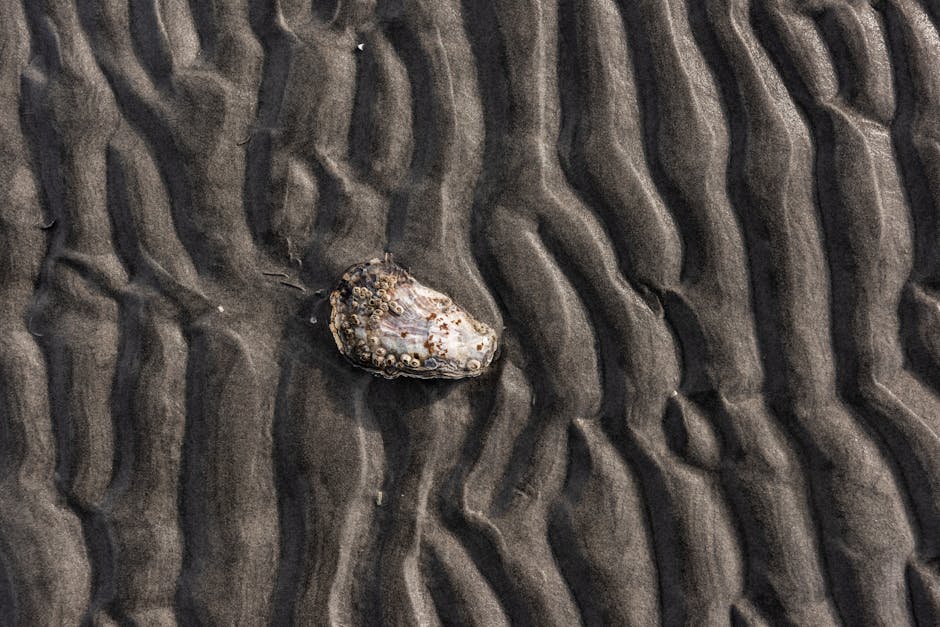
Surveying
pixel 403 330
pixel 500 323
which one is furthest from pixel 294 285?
pixel 500 323

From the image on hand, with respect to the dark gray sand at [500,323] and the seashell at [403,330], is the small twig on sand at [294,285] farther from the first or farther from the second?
the seashell at [403,330]

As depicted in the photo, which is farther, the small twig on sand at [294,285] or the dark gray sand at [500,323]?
the small twig on sand at [294,285]

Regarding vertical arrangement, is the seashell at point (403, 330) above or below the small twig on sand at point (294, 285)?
below

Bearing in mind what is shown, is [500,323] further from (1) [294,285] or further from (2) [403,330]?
(1) [294,285]

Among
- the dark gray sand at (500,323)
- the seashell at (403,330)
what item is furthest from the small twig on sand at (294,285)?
the seashell at (403,330)

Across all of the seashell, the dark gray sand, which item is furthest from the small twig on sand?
the seashell

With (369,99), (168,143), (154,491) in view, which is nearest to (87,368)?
(154,491)

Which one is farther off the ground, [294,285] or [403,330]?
[294,285]

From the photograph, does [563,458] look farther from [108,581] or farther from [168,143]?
[168,143]
